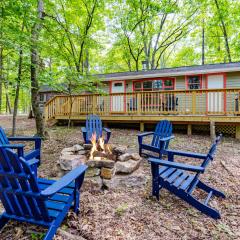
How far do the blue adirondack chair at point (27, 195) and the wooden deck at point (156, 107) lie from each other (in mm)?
6427

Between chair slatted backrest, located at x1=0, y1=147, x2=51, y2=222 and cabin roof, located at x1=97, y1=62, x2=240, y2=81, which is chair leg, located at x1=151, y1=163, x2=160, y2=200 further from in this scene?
cabin roof, located at x1=97, y1=62, x2=240, y2=81

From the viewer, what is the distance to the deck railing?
766 cm

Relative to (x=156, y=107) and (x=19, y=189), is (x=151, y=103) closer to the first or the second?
(x=156, y=107)

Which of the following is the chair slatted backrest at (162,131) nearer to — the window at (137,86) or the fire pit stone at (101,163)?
the fire pit stone at (101,163)

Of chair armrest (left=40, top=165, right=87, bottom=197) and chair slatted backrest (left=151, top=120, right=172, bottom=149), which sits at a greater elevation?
chair slatted backrest (left=151, top=120, right=172, bottom=149)

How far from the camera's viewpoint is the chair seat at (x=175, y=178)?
278 cm

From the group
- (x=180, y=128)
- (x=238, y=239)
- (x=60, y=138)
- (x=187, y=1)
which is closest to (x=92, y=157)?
(x=238, y=239)

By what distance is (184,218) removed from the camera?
2.50 metres

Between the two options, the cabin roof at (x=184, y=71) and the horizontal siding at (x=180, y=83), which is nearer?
the cabin roof at (x=184, y=71)

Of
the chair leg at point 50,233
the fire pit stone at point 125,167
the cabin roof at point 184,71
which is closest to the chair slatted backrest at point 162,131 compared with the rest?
the fire pit stone at point 125,167

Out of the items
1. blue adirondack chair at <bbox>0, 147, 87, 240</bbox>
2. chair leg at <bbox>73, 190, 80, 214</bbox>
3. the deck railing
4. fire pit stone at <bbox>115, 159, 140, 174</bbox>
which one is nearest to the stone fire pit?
fire pit stone at <bbox>115, 159, 140, 174</bbox>

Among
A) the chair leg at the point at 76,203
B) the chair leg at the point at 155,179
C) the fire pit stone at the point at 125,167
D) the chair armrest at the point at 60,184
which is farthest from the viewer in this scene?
the fire pit stone at the point at 125,167

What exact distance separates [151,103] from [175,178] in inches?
221

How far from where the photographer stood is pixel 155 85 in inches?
450
